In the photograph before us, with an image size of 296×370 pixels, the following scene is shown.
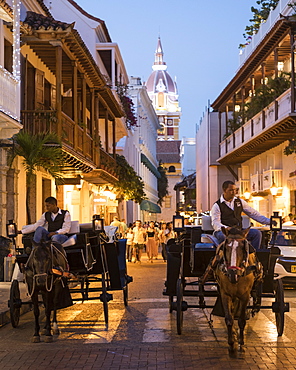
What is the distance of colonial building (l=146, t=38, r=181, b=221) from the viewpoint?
133 metres

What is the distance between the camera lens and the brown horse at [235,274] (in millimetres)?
9570

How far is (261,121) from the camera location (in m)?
32.9

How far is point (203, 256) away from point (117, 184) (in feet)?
90.4

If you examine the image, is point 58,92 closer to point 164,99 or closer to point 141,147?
point 141,147

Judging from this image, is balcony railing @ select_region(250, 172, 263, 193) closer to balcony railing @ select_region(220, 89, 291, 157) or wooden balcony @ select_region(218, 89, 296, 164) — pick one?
wooden balcony @ select_region(218, 89, 296, 164)

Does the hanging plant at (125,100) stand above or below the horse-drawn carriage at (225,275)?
above

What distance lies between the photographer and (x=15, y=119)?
18047mm

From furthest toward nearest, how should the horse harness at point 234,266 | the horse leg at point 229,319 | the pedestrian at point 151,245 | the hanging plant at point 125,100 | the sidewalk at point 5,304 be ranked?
1. the hanging plant at point 125,100
2. the pedestrian at point 151,245
3. the sidewalk at point 5,304
4. the horse harness at point 234,266
5. the horse leg at point 229,319

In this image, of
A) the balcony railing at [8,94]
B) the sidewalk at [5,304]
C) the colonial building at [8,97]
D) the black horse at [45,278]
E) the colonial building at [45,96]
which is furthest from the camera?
the colonial building at [45,96]

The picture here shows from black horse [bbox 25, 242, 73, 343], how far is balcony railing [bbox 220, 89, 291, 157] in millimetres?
17269

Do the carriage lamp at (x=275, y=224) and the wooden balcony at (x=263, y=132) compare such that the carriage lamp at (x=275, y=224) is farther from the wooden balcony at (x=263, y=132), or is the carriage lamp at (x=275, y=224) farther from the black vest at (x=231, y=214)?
the wooden balcony at (x=263, y=132)

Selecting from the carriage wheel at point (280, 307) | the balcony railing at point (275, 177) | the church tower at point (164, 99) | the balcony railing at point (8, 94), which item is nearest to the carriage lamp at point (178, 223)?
the carriage wheel at point (280, 307)

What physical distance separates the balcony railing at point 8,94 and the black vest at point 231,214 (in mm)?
7613

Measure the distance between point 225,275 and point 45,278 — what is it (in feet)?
8.58
